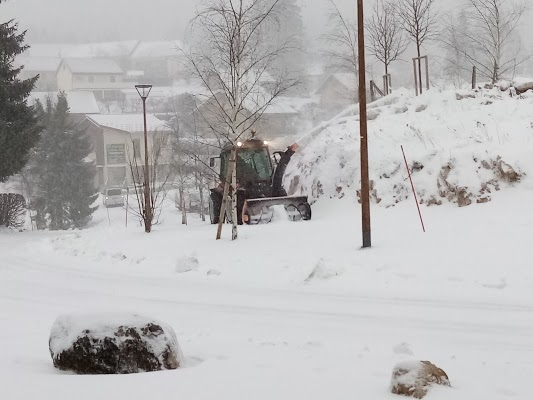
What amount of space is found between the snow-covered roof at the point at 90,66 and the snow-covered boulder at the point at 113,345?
95949 mm

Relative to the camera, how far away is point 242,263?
41.8 ft

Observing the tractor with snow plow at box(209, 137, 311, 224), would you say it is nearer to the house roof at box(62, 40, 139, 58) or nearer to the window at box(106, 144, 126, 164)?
the window at box(106, 144, 126, 164)

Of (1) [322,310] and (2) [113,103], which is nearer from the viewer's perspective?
(1) [322,310]

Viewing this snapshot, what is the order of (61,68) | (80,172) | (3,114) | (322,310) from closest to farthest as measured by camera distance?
1. (322,310)
2. (3,114)
3. (80,172)
4. (61,68)

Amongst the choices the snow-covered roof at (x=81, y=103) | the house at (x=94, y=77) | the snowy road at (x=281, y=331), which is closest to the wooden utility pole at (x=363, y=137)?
the snowy road at (x=281, y=331)

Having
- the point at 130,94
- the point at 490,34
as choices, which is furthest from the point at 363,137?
the point at 130,94

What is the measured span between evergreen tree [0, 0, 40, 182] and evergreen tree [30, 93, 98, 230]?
703 inches

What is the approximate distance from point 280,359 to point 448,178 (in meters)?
11.3

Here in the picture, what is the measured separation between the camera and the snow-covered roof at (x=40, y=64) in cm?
11425

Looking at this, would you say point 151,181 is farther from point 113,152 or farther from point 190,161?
point 113,152

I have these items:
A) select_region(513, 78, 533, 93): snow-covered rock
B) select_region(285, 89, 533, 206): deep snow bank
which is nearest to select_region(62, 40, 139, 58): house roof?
select_region(285, 89, 533, 206): deep snow bank

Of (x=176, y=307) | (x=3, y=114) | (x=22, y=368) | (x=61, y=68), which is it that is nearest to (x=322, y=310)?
(x=176, y=307)

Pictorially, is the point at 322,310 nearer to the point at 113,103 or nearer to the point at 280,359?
the point at 280,359

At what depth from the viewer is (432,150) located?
1777 centimetres
